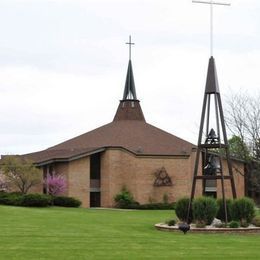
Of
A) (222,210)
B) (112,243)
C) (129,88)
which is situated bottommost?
(112,243)

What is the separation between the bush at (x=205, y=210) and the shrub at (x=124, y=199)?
92.8 feet

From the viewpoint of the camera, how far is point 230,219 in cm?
2658

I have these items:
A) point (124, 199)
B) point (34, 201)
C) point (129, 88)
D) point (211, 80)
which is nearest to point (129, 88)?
point (129, 88)

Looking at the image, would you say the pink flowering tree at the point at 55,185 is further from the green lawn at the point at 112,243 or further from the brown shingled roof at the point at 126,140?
the green lawn at the point at 112,243

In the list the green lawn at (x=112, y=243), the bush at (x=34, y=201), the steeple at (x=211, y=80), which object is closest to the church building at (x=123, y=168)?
the bush at (x=34, y=201)

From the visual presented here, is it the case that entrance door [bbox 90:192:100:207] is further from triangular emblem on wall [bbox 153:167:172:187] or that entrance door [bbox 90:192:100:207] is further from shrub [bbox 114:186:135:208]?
triangular emblem on wall [bbox 153:167:172:187]

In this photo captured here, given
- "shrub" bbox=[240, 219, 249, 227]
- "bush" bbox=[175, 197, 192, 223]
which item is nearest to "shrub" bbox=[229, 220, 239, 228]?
"shrub" bbox=[240, 219, 249, 227]

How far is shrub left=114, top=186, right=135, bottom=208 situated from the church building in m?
0.51

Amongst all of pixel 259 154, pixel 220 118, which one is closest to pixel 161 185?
pixel 259 154

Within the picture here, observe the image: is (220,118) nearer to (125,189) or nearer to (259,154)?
(259,154)

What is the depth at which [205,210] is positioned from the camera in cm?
2584

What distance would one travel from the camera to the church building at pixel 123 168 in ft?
183

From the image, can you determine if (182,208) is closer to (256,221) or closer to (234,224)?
(234,224)

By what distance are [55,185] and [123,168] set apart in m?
6.49
